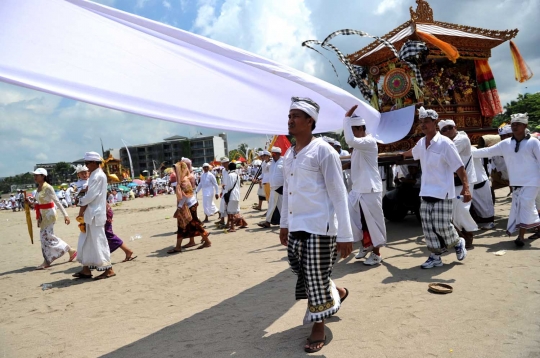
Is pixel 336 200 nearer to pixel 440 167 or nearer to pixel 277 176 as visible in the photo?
pixel 440 167

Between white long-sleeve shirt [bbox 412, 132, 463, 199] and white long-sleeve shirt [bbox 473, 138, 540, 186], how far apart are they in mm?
1853

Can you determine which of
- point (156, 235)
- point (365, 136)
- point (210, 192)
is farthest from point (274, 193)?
point (365, 136)

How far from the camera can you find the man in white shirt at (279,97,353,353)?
2.95 meters

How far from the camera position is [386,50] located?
8.09 m

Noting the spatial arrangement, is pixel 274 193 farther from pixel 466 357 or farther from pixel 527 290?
pixel 466 357

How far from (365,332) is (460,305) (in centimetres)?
108

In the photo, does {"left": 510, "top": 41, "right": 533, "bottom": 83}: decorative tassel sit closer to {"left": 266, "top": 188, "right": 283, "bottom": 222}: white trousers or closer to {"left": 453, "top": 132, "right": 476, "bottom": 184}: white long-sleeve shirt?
{"left": 453, "top": 132, "right": 476, "bottom": 184}: white long-sleeve shirt

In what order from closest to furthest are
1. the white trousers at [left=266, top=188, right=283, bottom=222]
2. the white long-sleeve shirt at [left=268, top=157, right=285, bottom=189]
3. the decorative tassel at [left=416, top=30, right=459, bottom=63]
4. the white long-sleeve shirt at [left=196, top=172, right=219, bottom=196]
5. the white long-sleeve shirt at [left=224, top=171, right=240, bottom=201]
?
1. the decorative tassel at [left=416, top=30, right=459, bottom=63]
2. the white long-sleeve shirt at [left=268, top=157, right=285, bottom=189]
3. the white trousers at [left=266, top=188, right=283, bottom=222]
4. the white long-sleeve shirt at [left=224, top=171, right=240, bottom=201]
5. the white long-sleeve shirt at [left=196, top=172, right=219, bottom=196]

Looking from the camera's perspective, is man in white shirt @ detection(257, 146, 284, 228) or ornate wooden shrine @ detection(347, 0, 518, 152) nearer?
ornate wooden shrine @ detection(347, 0, 518, 152)

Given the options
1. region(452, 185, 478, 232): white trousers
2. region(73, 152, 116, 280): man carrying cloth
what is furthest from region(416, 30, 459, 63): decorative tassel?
region(73, 152, 116, 280): man carrying cloth

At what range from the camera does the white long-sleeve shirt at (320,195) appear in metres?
2.94

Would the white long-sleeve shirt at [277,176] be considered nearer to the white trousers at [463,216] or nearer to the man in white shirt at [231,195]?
the man in white shirt at [231,195]

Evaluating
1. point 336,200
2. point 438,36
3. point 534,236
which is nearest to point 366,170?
point 336,200

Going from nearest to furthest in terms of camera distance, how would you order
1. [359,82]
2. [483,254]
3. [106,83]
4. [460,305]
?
[106,83] → [460,305] → [483,254] → [359,82]
